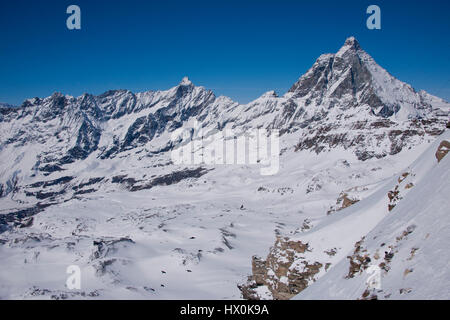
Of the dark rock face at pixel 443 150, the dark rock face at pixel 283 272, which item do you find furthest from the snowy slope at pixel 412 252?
the dark rock face at pixel 283 272

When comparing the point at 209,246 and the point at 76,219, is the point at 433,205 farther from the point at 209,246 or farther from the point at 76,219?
the point at 76,219

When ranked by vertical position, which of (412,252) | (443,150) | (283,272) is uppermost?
(443,150)

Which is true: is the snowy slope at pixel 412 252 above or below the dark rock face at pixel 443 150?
below

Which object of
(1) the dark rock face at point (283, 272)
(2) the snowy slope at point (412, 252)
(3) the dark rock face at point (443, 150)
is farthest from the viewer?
(1) the dark rock face at point (283, 272)

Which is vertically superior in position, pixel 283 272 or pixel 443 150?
pixel 443 150

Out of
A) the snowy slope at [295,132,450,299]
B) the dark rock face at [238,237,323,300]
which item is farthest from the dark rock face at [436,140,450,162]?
the dark rock face at [238,237,323,300]

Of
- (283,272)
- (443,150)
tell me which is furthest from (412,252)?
(283,272)

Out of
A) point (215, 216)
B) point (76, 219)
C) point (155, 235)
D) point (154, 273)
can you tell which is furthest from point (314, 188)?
point (76, 219)

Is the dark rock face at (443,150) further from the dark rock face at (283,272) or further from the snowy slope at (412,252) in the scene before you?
the dark rock face at (283,272)

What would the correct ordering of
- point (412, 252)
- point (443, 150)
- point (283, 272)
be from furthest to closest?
point (283, 272) < point (443, 150) < point (412, 252)

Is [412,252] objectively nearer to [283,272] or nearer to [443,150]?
[443,150]

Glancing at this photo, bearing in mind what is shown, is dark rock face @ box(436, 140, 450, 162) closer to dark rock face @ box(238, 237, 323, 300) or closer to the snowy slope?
the snowy slope
